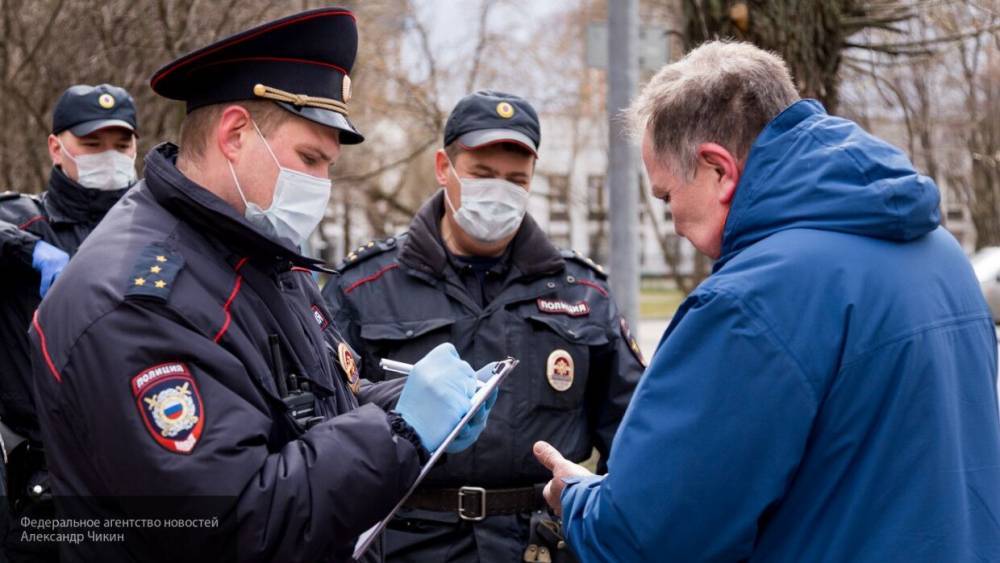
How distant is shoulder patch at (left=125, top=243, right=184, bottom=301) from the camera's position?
6.75 feet

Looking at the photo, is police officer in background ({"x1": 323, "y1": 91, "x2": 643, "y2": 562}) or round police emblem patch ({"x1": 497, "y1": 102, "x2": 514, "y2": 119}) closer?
police officer in background ({"x1": 323, "y1": 91, "x2": 643, "y2": 562})

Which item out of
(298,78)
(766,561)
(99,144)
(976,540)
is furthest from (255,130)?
(99,144)

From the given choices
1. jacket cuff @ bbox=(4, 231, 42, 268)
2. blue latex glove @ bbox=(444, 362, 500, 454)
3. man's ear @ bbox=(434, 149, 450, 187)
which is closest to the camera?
blue latex glove @ bbox=(444, 362, 500, 454)

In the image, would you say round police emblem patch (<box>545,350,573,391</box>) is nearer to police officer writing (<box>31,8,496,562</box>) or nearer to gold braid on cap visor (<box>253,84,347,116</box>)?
Answer: police officer writing (<box>31,8,496,562</box>)

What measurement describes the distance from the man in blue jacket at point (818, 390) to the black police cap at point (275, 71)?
100 cm

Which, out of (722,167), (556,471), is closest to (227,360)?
(556,471)

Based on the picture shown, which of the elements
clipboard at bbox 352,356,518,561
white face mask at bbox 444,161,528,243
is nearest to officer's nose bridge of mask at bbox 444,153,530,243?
white face mask at bbox 444,161,528,243

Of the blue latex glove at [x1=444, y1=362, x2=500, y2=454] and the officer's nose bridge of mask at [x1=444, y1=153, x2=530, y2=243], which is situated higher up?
the officer's nose bridge of mask at [x1=444, y1=153, x2=530, y2=243]

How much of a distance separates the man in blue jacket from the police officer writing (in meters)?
0.55

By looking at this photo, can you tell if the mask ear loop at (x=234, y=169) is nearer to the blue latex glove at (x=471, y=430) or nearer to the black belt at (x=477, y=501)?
the blue latex glove at (x=471, y=430)

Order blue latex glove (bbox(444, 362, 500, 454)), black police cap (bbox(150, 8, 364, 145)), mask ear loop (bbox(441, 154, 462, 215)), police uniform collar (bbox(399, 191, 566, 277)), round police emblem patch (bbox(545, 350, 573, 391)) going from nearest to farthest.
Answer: black police cap (bbox(150, 8, 364, 145)) → blue latex glove (bbox(444, 362, 500, 454)) → round police emblem patch (bbox(545, 350, 573, 391)) → police uniform collar (bbox(399, 191, 566, 277)) → mask ear loop (bbox(441, 154, 462, 215))

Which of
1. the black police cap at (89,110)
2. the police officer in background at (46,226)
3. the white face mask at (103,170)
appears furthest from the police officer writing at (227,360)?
the black police cap at (89,110)

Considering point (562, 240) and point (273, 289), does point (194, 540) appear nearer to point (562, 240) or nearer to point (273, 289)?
point (273, 289)

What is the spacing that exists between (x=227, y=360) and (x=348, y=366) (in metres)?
0.60
